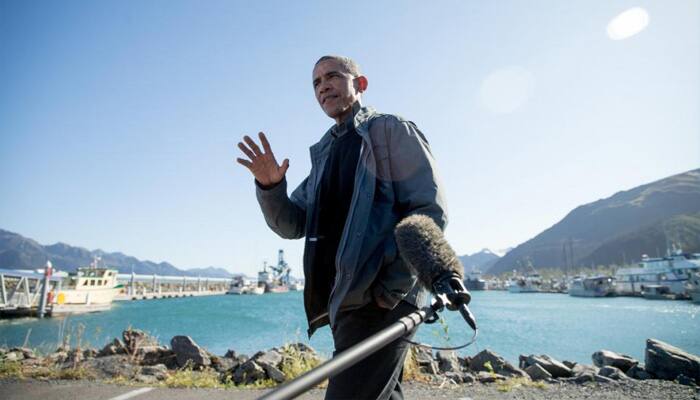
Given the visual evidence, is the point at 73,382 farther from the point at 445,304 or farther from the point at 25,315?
the point at 25,315

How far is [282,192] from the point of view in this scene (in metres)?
2.27

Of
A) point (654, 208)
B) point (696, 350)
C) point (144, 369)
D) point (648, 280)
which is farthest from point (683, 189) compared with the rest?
point (144, 369)

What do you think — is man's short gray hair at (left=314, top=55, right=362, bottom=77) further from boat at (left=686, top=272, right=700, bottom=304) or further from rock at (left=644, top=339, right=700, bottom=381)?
boat at (left=686, top=272, right=700, bottom=304)

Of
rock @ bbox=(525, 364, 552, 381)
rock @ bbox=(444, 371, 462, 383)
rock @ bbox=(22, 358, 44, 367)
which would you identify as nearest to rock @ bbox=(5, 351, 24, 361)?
rock @ bbox=(22, 358, 44, 367)

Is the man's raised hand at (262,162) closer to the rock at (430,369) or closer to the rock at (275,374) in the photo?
the rock at (275,374)

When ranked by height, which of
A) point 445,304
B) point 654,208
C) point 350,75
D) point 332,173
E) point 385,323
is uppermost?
point 654,208

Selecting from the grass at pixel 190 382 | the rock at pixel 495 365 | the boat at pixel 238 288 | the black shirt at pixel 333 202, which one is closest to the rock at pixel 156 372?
the grass at pixel 190 382

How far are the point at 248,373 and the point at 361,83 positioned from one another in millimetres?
5768

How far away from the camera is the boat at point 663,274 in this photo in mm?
54938

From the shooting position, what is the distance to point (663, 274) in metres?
59.8

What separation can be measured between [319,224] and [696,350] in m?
25.0

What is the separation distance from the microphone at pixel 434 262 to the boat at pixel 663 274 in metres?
69.2

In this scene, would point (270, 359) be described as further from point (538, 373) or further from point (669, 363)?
point (669, 363)

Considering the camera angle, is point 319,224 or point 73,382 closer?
point 319,224
